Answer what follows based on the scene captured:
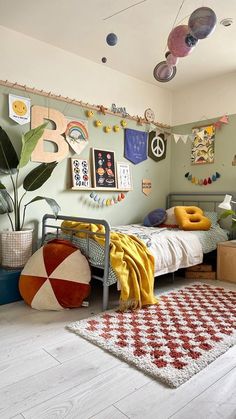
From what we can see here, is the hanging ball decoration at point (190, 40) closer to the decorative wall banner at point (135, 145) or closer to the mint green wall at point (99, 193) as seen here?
the mint green wall at point (99, 193)

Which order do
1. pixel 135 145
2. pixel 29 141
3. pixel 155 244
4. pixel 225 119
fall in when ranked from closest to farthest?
pixel 29 141
pixel 155 244
pixel 225 119
pixel 135 145

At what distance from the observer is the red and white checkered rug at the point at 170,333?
1.60 m

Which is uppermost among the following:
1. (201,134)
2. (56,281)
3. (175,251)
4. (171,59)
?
(171,59)

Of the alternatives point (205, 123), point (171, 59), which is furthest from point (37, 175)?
point (205, 123)

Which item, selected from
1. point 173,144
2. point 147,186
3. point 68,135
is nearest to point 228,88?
point 173,144

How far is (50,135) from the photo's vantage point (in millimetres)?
3002

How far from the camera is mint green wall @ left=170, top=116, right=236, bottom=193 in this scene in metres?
3.70

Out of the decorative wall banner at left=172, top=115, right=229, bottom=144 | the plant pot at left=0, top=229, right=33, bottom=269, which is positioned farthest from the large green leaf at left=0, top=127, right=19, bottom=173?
the decorative wall banner at left=172, top=115, right=229, bottom=144

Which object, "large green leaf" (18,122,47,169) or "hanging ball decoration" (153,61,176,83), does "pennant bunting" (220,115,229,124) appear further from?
"large green leaf" (18,122,47,169)

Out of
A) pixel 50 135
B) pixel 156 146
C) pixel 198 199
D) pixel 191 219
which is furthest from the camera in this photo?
pixel 156 146

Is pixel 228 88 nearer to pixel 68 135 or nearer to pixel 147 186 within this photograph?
pixel 147 186

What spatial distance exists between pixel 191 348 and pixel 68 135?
7.58ft

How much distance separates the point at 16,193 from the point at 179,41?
1836 millimetres

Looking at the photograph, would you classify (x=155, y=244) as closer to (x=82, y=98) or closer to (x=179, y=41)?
(x=179, y=41)
